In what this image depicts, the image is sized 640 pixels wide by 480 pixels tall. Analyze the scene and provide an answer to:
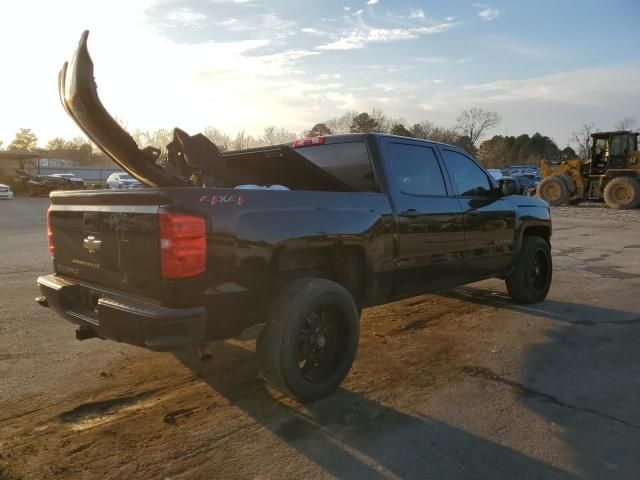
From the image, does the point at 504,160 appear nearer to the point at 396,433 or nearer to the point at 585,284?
the point at 585,284

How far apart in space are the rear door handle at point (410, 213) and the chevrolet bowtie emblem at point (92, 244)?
2.38m

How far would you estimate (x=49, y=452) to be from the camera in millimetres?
2861

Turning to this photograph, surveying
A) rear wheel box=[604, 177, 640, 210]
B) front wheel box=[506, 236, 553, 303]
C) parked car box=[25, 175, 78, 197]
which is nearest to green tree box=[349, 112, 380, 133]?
parked car box=[25, 175, 78, 197]

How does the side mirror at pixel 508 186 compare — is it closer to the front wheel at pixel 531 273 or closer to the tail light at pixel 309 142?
the front wheel at pixel 531 273

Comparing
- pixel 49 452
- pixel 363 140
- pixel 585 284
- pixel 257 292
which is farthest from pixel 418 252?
pixel 585 284

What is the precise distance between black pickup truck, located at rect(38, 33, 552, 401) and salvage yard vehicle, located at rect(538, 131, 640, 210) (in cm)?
1965

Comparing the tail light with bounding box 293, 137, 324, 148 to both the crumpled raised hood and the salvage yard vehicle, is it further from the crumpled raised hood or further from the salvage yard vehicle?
the salvage yard vehicle

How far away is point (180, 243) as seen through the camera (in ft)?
9.50

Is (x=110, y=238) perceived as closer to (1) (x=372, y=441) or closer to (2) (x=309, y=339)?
(2) (x=309, y=339)

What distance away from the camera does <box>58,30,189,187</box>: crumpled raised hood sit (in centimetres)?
339

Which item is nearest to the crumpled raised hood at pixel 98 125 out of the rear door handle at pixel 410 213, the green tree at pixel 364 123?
the rear door handle at pixel 410 213

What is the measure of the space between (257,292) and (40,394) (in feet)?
5.94

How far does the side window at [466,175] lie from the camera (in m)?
5.19

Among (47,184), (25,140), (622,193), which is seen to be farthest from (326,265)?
(25,140)
